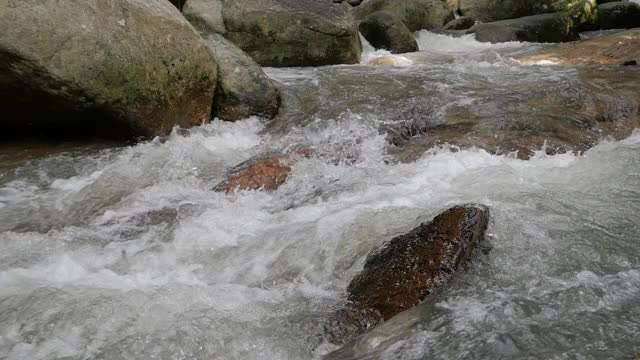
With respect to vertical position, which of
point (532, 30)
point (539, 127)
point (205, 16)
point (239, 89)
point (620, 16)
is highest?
point (205, 16)

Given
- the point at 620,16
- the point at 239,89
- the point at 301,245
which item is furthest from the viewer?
the point at 620,16

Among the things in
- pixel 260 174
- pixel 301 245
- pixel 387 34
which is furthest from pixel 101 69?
pixel 387 34

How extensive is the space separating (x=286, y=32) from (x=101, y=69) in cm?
381

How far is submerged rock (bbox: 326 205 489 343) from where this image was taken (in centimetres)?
Result: 252

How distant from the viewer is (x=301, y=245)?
3.34 metres

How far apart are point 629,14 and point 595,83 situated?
7.54 metres

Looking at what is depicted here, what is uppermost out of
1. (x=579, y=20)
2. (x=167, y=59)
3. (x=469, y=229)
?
(x=167, y=59)

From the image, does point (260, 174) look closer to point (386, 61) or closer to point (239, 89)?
point (239, 89)

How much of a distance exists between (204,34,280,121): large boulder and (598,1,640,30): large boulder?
31.6 feet

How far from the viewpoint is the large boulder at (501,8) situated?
563 inches

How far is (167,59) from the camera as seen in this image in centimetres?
530

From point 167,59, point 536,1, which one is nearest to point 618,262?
point 167,59

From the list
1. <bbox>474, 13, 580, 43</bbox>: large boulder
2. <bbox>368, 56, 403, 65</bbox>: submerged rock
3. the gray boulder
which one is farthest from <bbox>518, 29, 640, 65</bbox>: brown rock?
the gray boulder

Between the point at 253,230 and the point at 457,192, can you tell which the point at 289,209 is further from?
the point at 457,192
